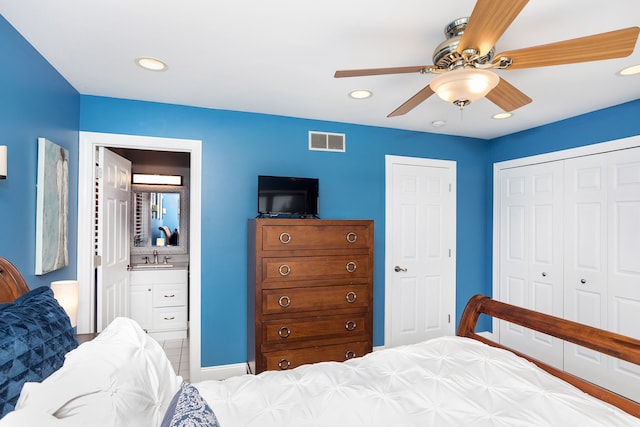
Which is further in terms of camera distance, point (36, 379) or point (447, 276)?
point (447, 276)

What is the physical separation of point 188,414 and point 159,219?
415cm

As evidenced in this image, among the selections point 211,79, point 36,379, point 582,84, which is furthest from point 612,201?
point 36,379

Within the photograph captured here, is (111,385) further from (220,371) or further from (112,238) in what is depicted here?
(112,238)

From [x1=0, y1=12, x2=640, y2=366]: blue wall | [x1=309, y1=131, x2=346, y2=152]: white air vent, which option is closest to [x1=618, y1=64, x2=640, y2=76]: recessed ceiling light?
[x1=0, y1=12, x2=640, y2=366]: blue wall

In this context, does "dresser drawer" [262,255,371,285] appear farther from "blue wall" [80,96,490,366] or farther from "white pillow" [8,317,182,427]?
"white pillow" [8,317,182,427]

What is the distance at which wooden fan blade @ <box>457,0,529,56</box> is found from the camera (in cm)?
116

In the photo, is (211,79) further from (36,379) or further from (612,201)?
(612,201)

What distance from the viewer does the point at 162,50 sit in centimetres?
203

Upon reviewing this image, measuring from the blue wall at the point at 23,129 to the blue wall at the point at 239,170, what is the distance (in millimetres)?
653

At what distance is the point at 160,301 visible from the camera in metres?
4.16

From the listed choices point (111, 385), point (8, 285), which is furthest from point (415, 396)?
point (8, 285)

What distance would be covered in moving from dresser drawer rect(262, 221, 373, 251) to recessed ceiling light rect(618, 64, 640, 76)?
6.61 ft

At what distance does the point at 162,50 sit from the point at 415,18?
1.44m

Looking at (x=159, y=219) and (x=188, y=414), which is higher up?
(x=159, y=219)
